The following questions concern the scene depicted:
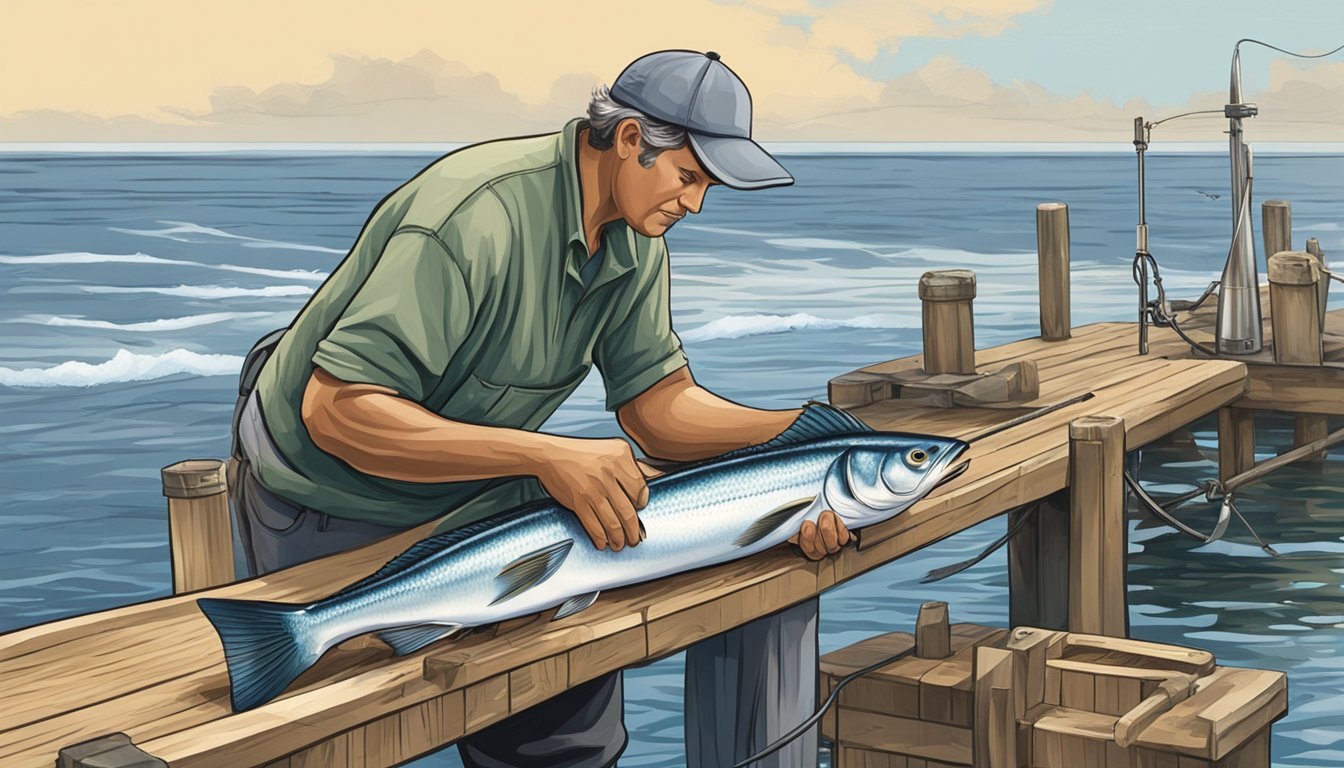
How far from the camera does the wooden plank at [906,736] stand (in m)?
5.07

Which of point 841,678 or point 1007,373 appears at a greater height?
point 1007,373

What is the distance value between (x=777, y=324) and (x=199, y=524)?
75.9ft

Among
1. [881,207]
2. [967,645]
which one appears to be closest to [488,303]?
[967,645]

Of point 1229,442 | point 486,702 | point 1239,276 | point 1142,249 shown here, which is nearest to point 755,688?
point 486,702

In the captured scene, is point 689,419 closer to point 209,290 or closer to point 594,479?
point 594,479

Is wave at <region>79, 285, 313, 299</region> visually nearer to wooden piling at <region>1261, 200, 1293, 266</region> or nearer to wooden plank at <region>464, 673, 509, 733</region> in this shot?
wooden piling at <region>1261, 200, 1293, 266</region>

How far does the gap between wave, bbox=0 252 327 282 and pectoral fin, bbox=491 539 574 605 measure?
97.6 ft

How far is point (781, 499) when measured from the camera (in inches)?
168

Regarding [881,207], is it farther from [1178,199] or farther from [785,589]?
[785,589]

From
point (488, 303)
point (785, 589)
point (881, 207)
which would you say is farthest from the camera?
point (881, 207)

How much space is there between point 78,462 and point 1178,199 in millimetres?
45991

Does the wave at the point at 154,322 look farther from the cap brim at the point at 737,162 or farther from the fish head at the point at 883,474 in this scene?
the cap brim at the point at 737,162

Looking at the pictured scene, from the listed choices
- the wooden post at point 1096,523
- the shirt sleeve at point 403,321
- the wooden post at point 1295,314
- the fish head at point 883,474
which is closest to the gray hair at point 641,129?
the shirt sleeve at point 403,321

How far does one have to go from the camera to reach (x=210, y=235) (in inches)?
1575
